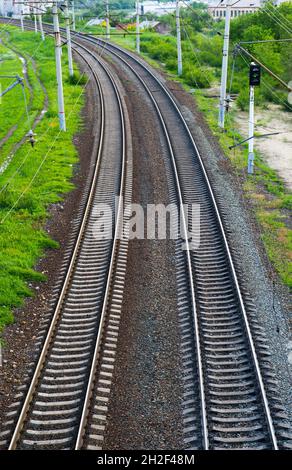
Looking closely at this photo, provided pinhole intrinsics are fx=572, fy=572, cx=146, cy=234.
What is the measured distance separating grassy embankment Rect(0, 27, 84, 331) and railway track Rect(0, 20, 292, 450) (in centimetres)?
128

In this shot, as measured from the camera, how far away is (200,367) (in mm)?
11039

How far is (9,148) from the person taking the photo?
27.0 metres

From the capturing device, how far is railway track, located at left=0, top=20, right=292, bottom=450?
31.8ft

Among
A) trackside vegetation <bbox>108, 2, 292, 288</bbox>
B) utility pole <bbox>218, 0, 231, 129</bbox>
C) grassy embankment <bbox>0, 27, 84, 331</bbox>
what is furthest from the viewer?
utility pole <bbox>218, 0, 231, 129</bbox>

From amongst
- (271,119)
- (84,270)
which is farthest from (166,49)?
(84,270)

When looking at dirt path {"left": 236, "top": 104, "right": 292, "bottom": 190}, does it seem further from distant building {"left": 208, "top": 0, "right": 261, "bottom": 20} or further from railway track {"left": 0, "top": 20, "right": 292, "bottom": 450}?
distant building {"left": 208, "top": 0, "right": 261, "bottom": 20}

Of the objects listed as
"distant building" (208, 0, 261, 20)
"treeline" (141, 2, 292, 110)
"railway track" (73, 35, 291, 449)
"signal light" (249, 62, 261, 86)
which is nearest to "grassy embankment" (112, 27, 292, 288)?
"treeline" (141, 2, 292, 110)

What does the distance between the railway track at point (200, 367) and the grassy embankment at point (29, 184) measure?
1.28m

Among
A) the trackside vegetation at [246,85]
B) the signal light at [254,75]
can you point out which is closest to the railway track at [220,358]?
the trackside vegetation at [246,85]

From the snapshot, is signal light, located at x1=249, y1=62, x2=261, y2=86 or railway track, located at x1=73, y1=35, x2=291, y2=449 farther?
signal light, located at x1=249, y1=62, x2=261, y2=86

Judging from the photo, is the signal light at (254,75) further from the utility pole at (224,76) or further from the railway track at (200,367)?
the railway track at (200,367)

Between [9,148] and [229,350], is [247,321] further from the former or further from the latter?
[9,148]

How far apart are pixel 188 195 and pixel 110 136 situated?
27.2 ft

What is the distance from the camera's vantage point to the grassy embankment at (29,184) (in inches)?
579
